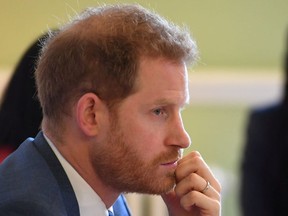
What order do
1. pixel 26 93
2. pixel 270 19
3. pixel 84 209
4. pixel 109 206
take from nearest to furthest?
pixel 84 209 < pixel 109 206 < pixel 26 93 < pixel 270 19

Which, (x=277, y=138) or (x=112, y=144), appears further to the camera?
(x=112, y=144)

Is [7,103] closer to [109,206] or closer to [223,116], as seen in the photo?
[109,206]

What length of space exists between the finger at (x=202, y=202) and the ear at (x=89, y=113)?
302 millimetres

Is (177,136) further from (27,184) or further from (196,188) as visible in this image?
(27,184)

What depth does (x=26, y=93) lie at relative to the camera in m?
2.04

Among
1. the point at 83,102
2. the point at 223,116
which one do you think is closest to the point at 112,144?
the point at 83,102

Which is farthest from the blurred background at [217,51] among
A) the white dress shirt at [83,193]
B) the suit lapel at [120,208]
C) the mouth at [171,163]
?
the white dress shirt at [83,193]

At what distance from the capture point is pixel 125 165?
1.49 metres

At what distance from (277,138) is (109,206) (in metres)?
0.54

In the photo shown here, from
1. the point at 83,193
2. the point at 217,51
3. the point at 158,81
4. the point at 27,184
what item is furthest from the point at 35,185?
the point at 217,51

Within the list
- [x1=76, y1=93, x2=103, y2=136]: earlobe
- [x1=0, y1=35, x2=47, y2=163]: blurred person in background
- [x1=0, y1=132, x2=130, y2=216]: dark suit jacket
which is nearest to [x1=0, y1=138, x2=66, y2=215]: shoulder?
[x1=0, y1=132, x2=130, y2=216]: dark suit jacket

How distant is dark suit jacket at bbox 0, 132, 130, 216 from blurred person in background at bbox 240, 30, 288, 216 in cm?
36

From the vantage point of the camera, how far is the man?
1.46 meters

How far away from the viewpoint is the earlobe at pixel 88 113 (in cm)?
146
